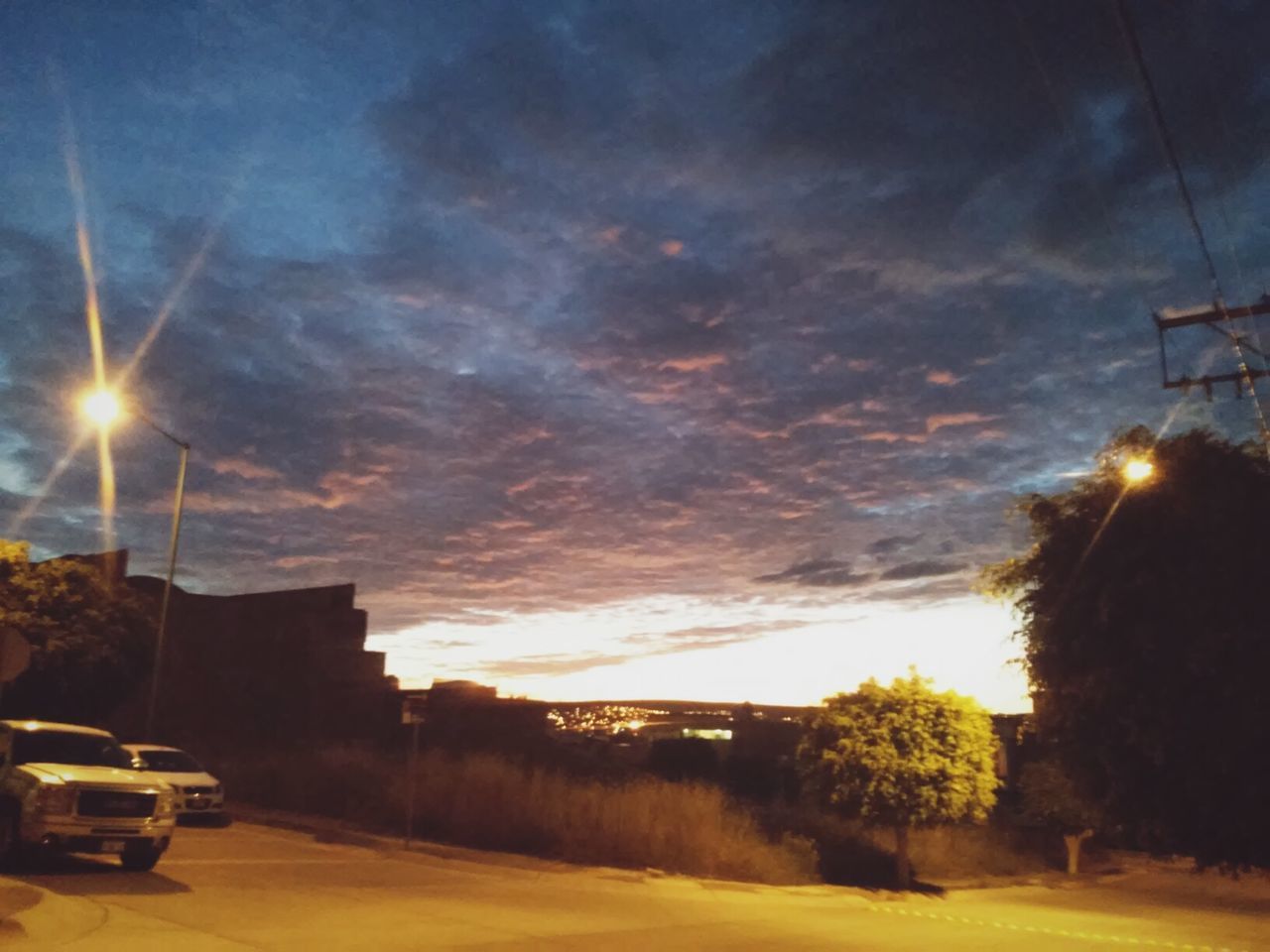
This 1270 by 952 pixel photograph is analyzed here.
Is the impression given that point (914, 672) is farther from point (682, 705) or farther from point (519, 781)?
point (682, 705)

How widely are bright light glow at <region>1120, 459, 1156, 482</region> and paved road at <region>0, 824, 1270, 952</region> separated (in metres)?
6.59

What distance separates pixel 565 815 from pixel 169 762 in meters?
8.41

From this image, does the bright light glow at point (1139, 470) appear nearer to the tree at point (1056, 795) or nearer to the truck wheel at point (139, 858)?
the tree at point (1056, 795)

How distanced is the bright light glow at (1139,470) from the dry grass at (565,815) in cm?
1218

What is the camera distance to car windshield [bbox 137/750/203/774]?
23.9 m

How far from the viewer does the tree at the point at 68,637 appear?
96.1 ft

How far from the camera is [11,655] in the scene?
530 inches

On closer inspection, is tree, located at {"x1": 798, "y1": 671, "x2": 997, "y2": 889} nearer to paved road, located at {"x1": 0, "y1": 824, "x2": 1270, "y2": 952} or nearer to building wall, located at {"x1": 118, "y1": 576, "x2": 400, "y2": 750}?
paved road, located at {"x1": 0, "y1": 824, "x2": 1270, "y2": 952}

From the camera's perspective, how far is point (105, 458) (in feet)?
105

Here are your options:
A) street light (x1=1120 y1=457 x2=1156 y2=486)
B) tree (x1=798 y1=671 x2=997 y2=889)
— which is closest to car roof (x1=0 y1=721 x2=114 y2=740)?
street light (x1=1120 y1=457 x2=1156 y2=486)

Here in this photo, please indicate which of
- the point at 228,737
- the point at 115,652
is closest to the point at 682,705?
the point at 228,737

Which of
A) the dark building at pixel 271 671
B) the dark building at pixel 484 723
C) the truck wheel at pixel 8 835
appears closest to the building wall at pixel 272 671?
the dark building at pixel 271 671

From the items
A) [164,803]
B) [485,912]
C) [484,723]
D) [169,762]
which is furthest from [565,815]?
[484,723]

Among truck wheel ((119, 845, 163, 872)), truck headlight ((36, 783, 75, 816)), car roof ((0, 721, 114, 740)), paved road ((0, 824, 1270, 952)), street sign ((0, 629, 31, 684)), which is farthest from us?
truck wheel ((119, 845, 163, 872))
